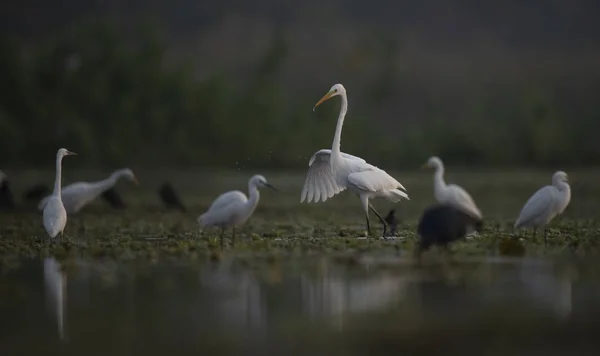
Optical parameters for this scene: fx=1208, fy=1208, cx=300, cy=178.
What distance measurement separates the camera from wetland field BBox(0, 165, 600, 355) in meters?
8.74

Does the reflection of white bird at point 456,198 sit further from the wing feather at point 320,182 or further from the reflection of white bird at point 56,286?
the reflection of white bird at point 56,286

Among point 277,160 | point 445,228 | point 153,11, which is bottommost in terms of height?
point 445,228

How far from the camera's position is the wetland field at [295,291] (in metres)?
8.74

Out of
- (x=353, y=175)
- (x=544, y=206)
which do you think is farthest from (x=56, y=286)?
(x=544, y=206)

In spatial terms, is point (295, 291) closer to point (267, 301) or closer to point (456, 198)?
point (267, 301)

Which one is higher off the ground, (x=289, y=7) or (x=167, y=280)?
(x=289, y=7)

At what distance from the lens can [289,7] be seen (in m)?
91.0

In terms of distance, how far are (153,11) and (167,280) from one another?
7936cm

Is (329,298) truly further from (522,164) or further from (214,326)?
(522,164)

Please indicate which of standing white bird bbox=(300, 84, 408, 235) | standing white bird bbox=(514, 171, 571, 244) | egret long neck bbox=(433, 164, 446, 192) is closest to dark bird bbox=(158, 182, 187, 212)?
standing white bird bbox=(300, 84, 408, 235)

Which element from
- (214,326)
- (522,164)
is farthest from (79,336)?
(522,164)

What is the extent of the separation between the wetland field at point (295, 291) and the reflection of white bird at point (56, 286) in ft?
0.06

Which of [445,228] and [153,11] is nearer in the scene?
[445,228]

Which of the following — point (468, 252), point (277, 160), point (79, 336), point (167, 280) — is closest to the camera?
point (79, 336)
